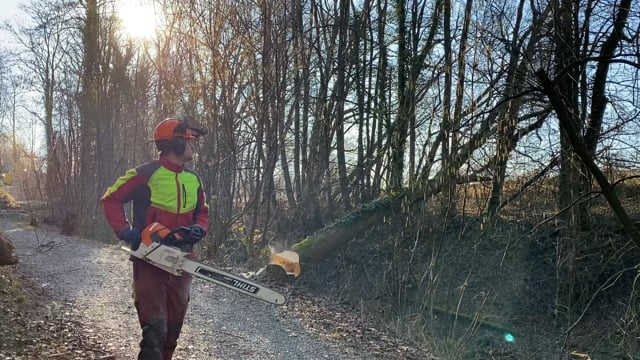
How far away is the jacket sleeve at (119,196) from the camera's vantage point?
11.7 feet

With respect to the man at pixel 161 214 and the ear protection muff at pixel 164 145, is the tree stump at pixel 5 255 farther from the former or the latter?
the ear protection muff at pixel 164 145

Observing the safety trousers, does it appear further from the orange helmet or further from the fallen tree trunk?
the fallen tree trunk

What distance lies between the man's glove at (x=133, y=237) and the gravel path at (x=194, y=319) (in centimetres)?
175

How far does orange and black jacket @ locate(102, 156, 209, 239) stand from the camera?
3.58m

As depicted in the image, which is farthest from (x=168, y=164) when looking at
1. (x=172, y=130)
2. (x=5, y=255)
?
(x=5, y=255)

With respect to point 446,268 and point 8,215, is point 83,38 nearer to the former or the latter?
point 8,215

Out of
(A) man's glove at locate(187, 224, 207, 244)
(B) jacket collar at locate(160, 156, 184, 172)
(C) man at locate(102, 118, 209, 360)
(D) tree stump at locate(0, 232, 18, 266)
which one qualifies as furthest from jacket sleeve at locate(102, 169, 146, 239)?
(D) tree stump at locate(0, 232, 18, 266)

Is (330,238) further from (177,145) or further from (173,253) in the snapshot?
(173,253)

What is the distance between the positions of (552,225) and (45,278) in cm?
903

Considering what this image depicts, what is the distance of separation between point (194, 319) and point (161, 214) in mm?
3103

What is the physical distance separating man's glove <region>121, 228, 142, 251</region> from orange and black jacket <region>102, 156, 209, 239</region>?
5cm

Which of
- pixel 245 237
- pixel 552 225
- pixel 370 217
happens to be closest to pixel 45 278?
pixel 245 237

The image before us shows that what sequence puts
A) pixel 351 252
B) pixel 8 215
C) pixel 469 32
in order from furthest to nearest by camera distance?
pixel 8 215
pixel 351 252
pixel 469 32

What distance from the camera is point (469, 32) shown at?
7.36m
